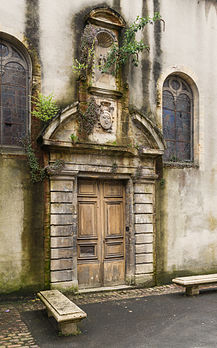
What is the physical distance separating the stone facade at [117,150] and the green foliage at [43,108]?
0.19 metres

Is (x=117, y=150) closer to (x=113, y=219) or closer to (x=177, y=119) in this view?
(x=113, y=219)

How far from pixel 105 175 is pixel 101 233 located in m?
1.19

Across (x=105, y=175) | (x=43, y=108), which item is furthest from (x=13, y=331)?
(x=43, y=108)

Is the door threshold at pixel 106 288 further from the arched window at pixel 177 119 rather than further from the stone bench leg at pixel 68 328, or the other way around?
the arched window at pixel 177 119

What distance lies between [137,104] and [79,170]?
2.03m

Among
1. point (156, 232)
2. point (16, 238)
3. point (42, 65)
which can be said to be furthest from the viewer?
point (156, 232)

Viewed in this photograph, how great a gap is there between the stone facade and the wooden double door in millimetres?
127

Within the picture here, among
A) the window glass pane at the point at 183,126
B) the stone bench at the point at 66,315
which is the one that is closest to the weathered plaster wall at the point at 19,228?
the stone bench at the point at 66,315

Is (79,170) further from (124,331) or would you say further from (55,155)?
(124,331)

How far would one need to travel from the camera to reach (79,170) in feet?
22.4

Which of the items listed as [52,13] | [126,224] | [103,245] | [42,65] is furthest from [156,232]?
[52,13]

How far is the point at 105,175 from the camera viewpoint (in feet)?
23.4

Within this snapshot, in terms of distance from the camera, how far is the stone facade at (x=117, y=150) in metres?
6.42

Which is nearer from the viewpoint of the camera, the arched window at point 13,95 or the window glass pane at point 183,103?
the arched window at point 13,95
